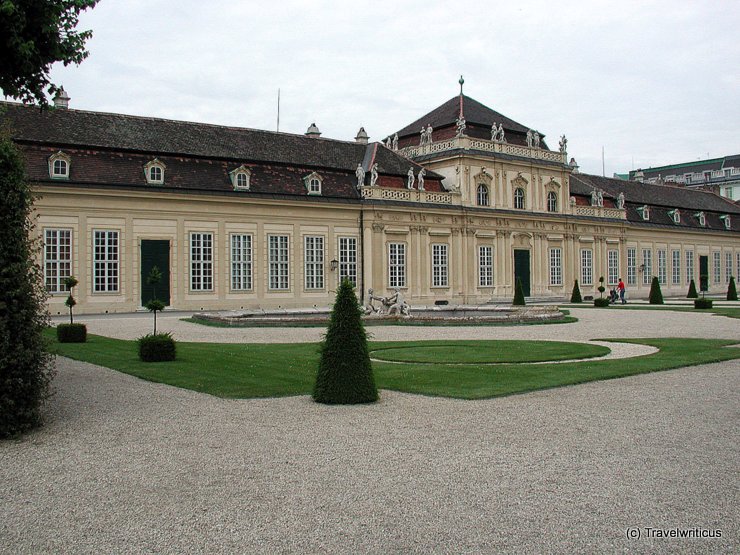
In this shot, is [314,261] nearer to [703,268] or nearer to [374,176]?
[374,176]

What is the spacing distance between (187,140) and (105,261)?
789 centimetres

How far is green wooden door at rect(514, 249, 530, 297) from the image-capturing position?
176 feet

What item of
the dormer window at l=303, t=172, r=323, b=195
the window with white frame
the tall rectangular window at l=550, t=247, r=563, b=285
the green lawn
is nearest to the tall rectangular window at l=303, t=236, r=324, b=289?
the dormer window at l=303, t=172, r=323, b=195

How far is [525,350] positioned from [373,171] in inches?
1112

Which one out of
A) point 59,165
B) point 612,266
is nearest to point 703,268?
point 612,266

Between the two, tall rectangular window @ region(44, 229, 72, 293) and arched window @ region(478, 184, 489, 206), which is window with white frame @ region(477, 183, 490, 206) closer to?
arched window @ region(478, 184, 489, 206)

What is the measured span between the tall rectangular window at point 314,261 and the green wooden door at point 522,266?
15.4 meters

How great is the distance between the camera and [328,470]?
315 inches

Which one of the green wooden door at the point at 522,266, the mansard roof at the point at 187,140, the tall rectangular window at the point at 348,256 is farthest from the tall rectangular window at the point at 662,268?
the tall rectangular window at the point at 348,256

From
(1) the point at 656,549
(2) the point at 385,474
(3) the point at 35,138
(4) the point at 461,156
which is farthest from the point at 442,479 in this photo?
(4) the point at 461,156

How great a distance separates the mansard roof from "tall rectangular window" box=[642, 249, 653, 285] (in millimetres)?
23070

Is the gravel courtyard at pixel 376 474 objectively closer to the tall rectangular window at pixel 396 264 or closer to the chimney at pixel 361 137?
the tall rectangular window at pixel 396 264

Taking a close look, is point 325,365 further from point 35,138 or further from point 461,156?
point 461,156

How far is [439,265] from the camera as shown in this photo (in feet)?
162
